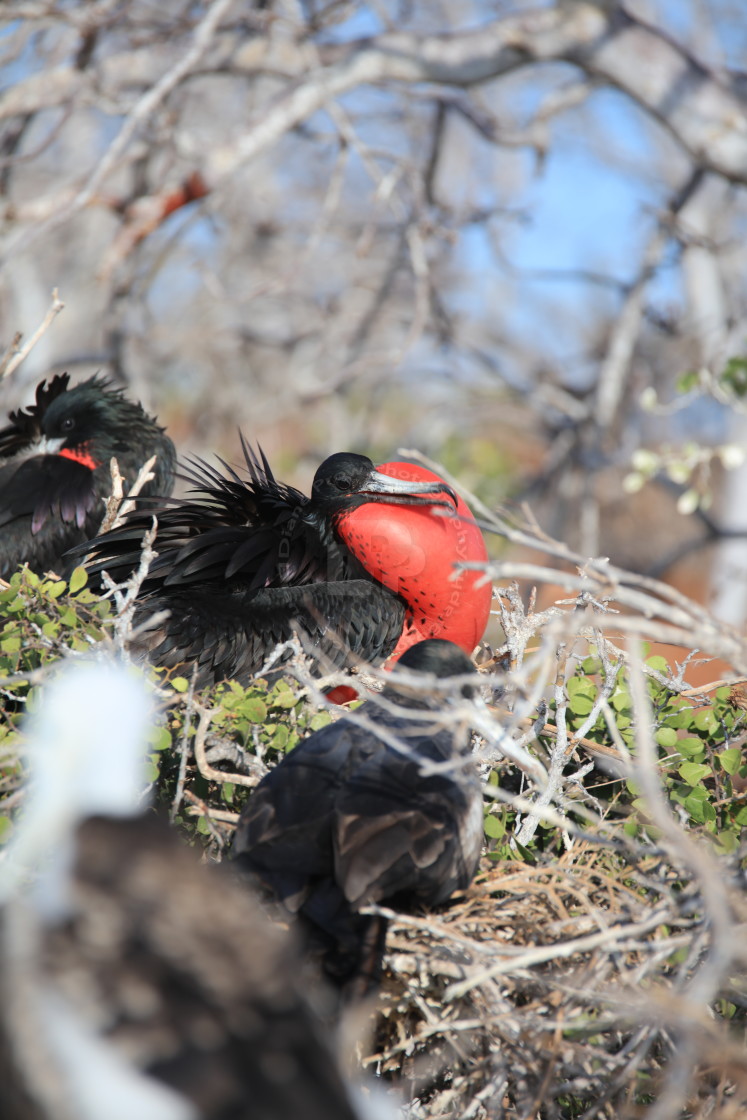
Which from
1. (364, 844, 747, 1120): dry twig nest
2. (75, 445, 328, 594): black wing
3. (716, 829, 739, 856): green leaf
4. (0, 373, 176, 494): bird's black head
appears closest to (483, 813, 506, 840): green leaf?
(364, 844, 747, 1120): dry twig nest

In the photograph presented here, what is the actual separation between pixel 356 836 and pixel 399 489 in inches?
55.4

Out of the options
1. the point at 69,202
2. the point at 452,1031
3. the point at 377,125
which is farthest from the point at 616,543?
the point at 452,1031

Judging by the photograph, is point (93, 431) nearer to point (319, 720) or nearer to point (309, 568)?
point (309, 568)

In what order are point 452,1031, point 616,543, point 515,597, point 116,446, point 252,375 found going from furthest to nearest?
point 616,543, point 252,375, point 116,446, point 515,597, point 452,1031

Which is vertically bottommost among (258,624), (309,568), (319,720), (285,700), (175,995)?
(309,568)

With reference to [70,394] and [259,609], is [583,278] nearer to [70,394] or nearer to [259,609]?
[70,394]

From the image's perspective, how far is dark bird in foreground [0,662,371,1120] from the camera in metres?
0.95

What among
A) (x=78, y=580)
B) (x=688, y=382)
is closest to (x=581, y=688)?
(x=78, y=580)

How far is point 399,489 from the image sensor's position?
112 inches

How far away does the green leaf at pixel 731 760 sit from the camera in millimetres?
2076

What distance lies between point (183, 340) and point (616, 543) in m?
5.47

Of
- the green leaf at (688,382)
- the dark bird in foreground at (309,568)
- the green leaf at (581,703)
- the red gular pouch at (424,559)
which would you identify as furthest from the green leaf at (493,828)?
the green leaf at (688,382)

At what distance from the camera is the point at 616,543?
1089cm

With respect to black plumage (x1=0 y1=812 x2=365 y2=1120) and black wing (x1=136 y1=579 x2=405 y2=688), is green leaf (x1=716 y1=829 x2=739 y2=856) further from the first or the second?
black plumage (x1=0 y1=812 x2=365 y2=1120)
